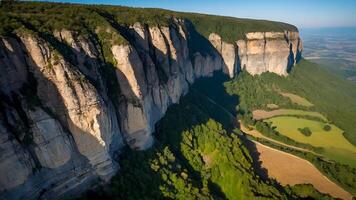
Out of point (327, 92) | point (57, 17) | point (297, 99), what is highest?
point (57, 17)

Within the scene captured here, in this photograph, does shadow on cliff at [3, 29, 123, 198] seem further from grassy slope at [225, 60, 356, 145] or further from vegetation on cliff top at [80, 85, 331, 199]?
grassy slope at [225, 60, 356, 145]

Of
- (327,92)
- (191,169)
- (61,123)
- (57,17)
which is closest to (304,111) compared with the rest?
(327,92)

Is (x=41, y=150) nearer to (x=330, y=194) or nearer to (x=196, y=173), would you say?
(x=196, y=173)

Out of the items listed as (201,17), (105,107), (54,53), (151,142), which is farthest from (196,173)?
(201,17)

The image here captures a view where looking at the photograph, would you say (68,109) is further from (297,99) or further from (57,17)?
(297,99)

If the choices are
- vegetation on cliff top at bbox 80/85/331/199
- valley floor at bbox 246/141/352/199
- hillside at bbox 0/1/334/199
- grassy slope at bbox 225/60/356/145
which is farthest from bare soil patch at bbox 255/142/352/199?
grassy slope at bbox 225/60/356/145

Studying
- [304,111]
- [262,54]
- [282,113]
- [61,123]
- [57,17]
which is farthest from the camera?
[262,54]
